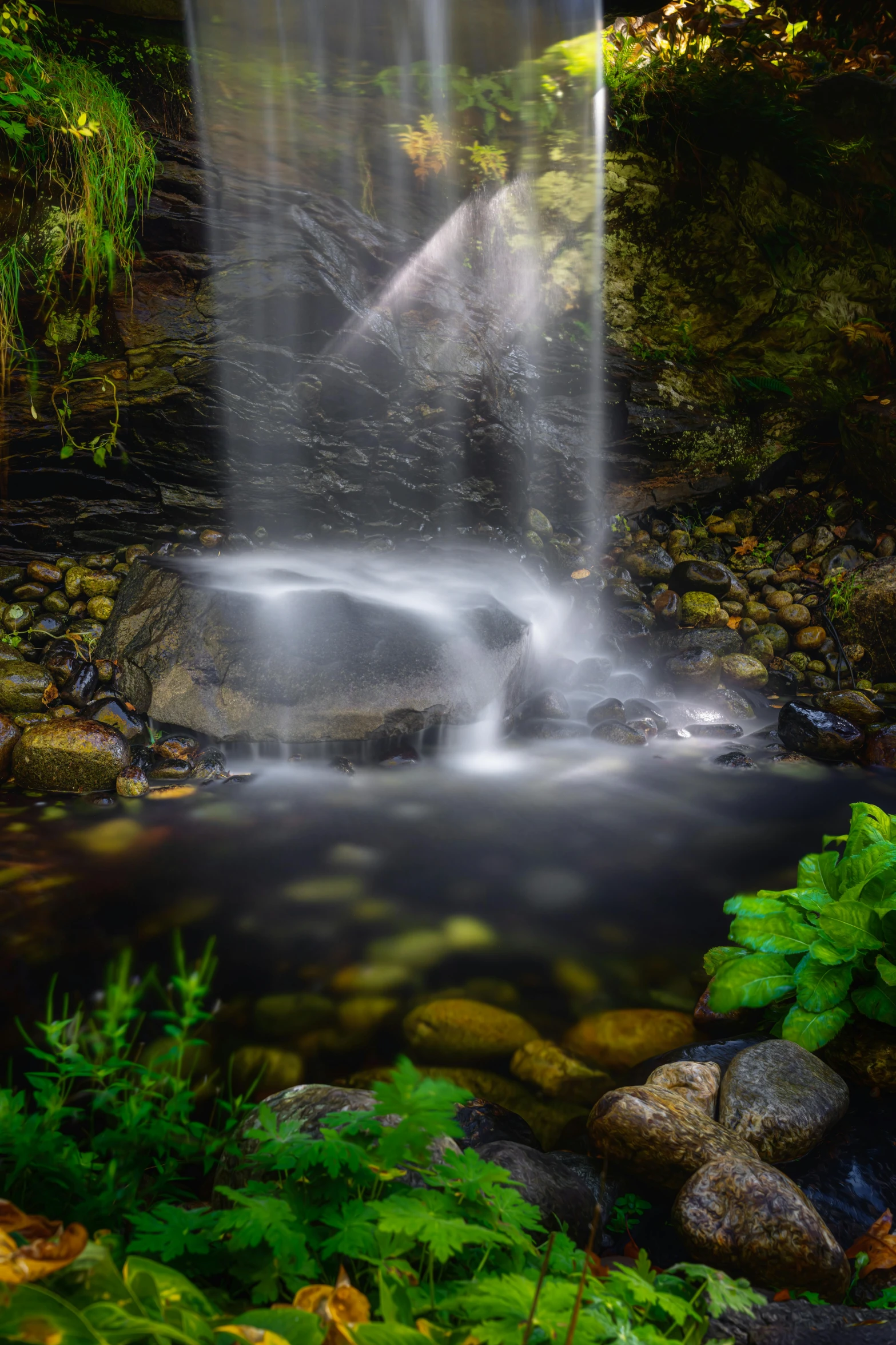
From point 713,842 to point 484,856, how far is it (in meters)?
1.47

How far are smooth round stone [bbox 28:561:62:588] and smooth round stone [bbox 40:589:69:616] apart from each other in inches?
5.6

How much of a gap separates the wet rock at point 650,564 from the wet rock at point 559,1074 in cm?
650

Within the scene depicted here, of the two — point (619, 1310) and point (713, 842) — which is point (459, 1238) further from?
point (713, 842)

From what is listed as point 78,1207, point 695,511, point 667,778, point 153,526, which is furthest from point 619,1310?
point 695,511

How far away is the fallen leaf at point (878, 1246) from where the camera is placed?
1533mm

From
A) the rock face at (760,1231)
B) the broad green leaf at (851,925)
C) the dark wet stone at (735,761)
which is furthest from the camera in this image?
the dark wet stone at (735,761)

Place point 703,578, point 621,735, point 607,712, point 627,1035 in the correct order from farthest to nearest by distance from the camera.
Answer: point 703,578
point 607,712
point 621,735
point 627,1035

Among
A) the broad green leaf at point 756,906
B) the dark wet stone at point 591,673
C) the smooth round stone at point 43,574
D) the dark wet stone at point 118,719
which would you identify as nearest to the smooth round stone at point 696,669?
the dark wet stone at point 591,673

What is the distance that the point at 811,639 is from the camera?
7.14m

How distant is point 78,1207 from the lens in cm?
105

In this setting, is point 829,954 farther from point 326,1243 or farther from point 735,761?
point 735,761

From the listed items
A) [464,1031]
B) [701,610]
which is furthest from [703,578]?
[464,1031]

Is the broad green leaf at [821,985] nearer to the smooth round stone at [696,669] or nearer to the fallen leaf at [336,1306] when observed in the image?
the fallen leaf at [336,1306]

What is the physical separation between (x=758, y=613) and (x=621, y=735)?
2.98 m
